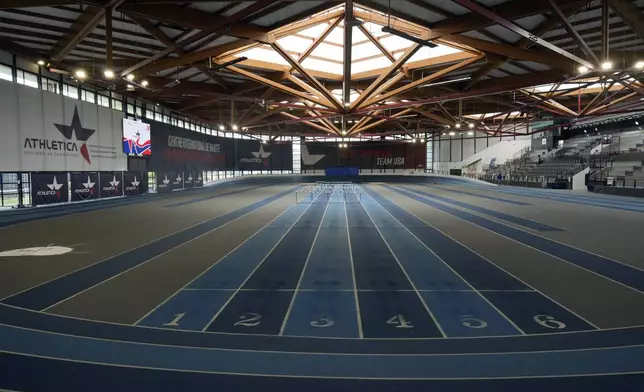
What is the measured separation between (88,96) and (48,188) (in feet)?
24.3

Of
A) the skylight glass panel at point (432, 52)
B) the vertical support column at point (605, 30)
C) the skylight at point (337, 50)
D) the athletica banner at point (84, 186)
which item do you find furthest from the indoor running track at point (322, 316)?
the skylight glass panel at point (432, 52)

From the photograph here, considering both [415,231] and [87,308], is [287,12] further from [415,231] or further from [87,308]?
[87,308]

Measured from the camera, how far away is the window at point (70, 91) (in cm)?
1998

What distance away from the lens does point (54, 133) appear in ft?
60.3

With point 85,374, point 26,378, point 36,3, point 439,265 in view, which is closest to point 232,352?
point 85,374

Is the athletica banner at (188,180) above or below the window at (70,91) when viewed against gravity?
below

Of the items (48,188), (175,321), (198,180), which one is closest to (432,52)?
(175,321)

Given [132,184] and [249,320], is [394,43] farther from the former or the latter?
[132,184]

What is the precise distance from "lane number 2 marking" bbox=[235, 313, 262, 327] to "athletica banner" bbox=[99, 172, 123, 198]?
69.0ft

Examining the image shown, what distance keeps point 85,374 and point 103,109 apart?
23.7m

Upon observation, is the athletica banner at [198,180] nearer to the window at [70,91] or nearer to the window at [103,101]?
the window at [103,101]

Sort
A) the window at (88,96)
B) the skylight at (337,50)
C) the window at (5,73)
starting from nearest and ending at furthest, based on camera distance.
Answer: the window at (5,73)
the skylight at (337,50)
the window at (88,96)

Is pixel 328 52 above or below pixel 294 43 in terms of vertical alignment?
above

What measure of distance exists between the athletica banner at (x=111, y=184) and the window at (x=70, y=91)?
4.88 m
